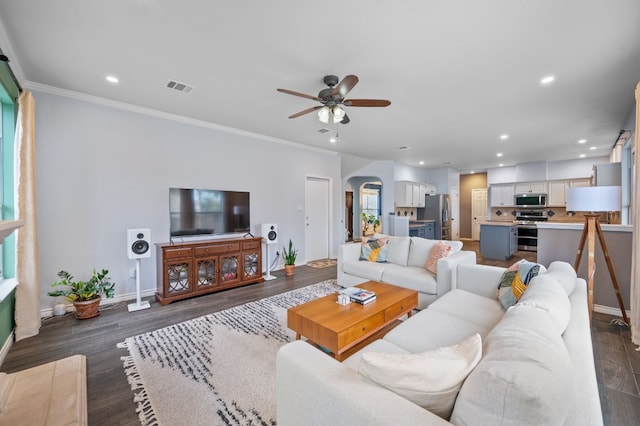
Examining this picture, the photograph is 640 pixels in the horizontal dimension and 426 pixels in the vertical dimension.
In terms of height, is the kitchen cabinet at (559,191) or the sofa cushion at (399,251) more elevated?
the kitchen cabinet at (559,191)

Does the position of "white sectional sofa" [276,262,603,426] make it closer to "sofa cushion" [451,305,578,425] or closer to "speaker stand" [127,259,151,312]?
"sofa cushion" [451,305,578,425]

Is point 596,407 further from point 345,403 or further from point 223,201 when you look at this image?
point 223,201

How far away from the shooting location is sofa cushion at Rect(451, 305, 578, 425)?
0.69m

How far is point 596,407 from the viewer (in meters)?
0.84

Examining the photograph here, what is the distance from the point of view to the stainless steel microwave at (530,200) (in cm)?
790

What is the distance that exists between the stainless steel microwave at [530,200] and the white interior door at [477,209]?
5.13ft

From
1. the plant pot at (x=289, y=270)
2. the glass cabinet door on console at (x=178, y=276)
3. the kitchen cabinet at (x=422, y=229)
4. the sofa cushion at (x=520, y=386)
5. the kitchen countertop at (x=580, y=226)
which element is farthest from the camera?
the kitchen cabinet at (x=422, y=229)

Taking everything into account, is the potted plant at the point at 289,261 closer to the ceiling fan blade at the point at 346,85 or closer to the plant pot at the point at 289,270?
the plant pot at the point at 289,270

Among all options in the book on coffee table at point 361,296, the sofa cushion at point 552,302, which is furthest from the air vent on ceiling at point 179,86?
the sofa cushion at point 552,302

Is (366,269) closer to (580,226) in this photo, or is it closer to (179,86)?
(580,226)

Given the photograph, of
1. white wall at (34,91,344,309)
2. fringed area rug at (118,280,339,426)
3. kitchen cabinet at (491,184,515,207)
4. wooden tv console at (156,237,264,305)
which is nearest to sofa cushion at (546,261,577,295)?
fringed area rug at (118,280,339,426)

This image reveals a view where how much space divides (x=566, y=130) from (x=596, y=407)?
5767mm

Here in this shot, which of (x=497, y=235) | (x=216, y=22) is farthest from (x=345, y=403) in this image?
(x=497, y=235)

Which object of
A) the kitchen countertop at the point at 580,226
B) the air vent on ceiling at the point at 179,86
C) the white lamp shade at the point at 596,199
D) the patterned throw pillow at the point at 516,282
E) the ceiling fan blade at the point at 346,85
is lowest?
the patterned throw pillow at the point at 516,282
